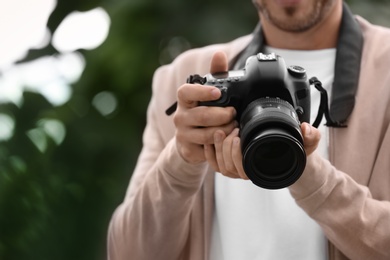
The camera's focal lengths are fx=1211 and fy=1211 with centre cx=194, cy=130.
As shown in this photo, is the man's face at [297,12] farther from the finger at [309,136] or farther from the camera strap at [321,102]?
the finger at [309,136]

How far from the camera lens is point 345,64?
1.82 m

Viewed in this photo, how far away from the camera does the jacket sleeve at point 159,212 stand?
1746mm

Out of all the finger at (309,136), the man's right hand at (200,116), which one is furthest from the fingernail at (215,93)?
the finger at (309,136)

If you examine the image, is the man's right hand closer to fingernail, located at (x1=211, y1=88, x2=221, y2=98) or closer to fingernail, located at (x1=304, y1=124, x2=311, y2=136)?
fingernail, located at (x1=211, y1=88, x2=221, y2=98)

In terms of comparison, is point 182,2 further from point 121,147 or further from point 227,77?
point 227,77

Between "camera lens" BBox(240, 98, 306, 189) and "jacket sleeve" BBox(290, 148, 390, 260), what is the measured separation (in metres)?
0.11

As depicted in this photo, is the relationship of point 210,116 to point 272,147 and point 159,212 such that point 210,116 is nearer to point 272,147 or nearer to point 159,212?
point 272,147

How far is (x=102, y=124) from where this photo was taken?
2.71 metres

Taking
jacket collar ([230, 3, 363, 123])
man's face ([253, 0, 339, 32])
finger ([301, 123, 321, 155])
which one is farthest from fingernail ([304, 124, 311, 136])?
man's face ([253, 0, 339, 32])

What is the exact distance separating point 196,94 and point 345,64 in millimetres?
314

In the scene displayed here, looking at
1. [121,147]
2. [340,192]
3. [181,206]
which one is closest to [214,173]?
[181,206]


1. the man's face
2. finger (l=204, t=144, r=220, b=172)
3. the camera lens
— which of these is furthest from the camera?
the man's face

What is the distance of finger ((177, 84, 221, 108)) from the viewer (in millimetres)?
1597

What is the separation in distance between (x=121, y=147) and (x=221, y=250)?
2.97 ft
